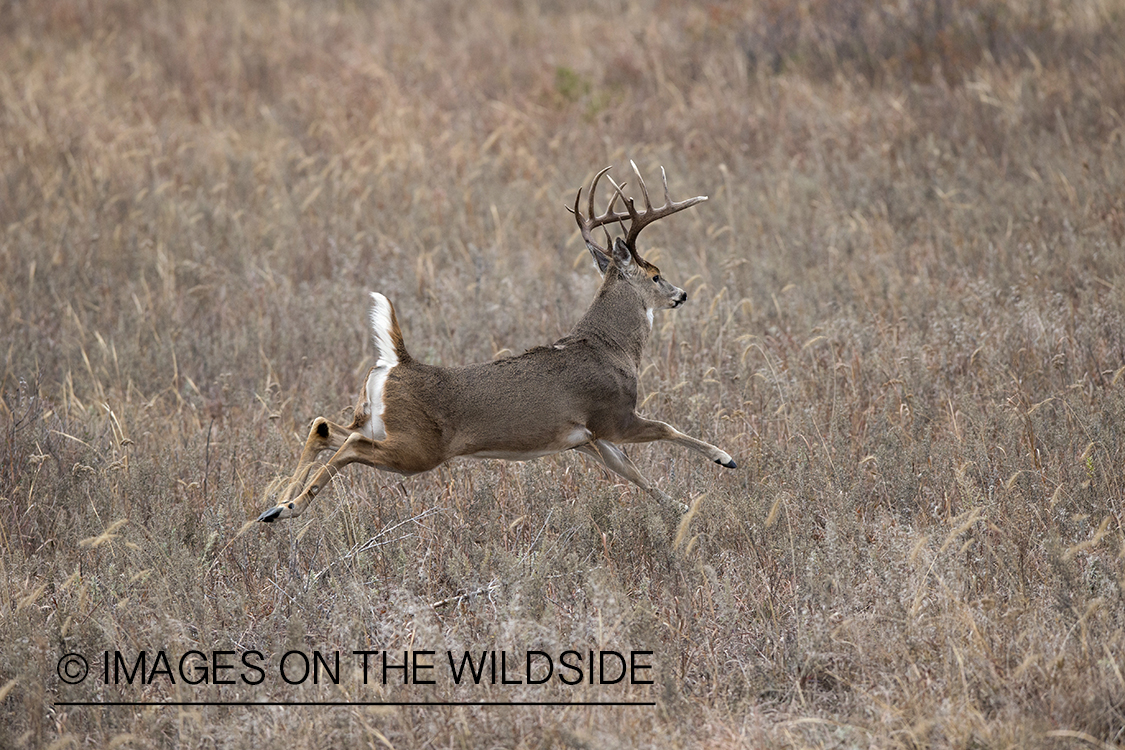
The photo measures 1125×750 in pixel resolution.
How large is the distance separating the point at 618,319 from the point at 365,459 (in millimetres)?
1643

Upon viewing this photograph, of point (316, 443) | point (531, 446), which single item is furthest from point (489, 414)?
point (316, 443)

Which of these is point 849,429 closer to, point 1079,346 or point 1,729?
point 1079,346

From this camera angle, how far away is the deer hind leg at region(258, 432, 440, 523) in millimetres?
4289

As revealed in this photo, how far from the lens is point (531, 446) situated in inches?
182

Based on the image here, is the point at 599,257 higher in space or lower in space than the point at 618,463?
higher

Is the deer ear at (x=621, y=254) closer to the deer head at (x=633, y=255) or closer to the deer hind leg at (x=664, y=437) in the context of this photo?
the deer head at (x=633, y=255)

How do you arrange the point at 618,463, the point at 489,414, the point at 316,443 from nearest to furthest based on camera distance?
the point at 489,414 → the point at 316,443 → the point at 618,463

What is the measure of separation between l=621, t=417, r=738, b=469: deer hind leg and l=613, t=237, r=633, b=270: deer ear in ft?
3.12

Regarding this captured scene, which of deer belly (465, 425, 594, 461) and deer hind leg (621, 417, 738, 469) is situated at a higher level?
deer belly (465, 425, 594, 461)

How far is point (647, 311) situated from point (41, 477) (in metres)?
3.14

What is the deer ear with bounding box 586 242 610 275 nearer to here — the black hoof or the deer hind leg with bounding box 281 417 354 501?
the deer hind leg with bounding box 281 417 354 501

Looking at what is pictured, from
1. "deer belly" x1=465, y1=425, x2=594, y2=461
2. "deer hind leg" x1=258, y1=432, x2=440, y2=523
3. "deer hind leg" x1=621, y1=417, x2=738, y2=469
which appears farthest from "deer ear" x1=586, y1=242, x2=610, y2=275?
"deer hind leg" x1=258, y1=432, x2=440, y2=523

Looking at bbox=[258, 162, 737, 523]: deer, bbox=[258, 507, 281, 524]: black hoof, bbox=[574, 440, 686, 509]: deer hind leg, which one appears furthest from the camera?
bbox=[574, 440, 686, 509]: deer hind leg

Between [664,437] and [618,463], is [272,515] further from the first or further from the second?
[664,437]
